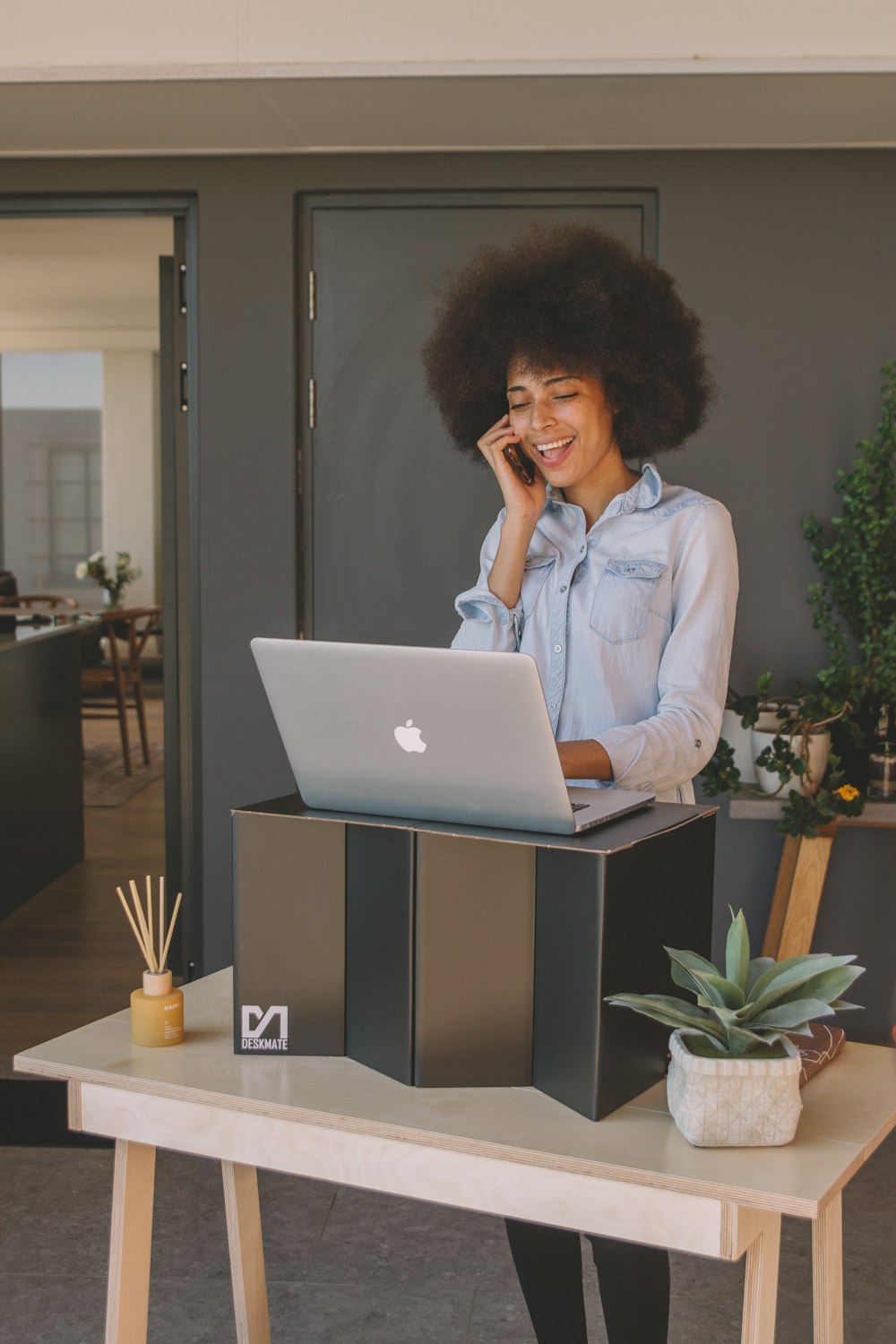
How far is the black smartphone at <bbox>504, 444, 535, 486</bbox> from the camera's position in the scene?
2.16m

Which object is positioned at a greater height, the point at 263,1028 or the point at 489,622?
the point at 489,622

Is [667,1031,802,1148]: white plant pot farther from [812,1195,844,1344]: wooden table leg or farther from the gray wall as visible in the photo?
the gray wall

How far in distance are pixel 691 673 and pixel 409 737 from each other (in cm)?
63

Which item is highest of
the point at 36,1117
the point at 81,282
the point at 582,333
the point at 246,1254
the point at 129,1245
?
the point at 81,282

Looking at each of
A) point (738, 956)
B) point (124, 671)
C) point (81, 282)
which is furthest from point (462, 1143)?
point (81, 282)

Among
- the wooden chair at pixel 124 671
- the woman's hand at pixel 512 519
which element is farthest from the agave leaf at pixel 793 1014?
the wooden chair at pixel 124 671

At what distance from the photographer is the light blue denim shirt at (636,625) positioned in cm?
191

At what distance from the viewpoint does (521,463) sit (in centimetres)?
217

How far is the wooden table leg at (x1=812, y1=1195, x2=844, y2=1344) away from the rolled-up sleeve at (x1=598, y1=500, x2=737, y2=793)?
0.63 meters

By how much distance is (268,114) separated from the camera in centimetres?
336

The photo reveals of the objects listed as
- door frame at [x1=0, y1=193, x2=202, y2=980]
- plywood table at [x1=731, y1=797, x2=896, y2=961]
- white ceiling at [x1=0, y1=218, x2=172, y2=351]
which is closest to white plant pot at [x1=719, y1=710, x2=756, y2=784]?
plywood table at [x1=731, y1=797, x2=896, y2=961]

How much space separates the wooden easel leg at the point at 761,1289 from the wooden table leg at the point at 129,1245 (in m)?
0.75

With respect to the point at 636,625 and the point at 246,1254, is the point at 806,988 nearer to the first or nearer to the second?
the point at 636,625

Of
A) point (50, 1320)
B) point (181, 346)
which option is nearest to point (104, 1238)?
point (50, 1320)
